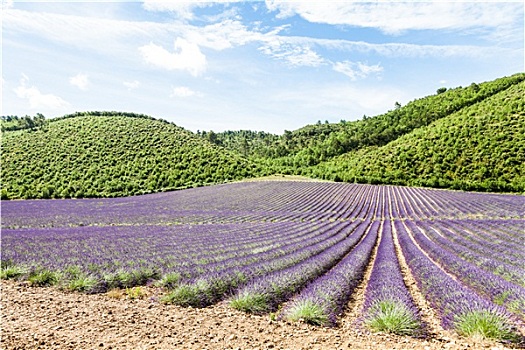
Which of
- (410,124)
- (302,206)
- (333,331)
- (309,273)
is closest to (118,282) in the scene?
(309,273)

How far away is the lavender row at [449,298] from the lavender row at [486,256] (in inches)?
51.1

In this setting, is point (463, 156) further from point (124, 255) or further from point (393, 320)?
point (393, 320)

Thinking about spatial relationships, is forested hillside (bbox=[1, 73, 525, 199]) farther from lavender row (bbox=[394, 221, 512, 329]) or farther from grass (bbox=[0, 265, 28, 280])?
lavender row (bbox=[394, 221, 512, 329])

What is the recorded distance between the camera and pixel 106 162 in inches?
2375

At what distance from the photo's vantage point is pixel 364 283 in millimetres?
6926

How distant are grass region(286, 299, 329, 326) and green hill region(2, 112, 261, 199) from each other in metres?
49.4

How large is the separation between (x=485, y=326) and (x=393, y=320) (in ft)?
3.46

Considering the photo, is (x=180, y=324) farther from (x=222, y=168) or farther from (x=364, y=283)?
(x=222, y=168)

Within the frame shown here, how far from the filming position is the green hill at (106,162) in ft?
169

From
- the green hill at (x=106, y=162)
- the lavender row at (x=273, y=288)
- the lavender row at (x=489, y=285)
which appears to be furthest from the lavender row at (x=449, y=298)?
the green hill at (x=106, y=162)

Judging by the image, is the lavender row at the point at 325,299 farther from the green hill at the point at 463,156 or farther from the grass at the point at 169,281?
the green hill at the point at 463,156

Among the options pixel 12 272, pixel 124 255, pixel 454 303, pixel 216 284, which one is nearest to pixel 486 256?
pixel 454 303

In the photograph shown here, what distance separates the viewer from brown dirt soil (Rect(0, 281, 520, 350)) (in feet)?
12.9

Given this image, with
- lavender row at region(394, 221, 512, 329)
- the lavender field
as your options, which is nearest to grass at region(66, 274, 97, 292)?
the lavender field
